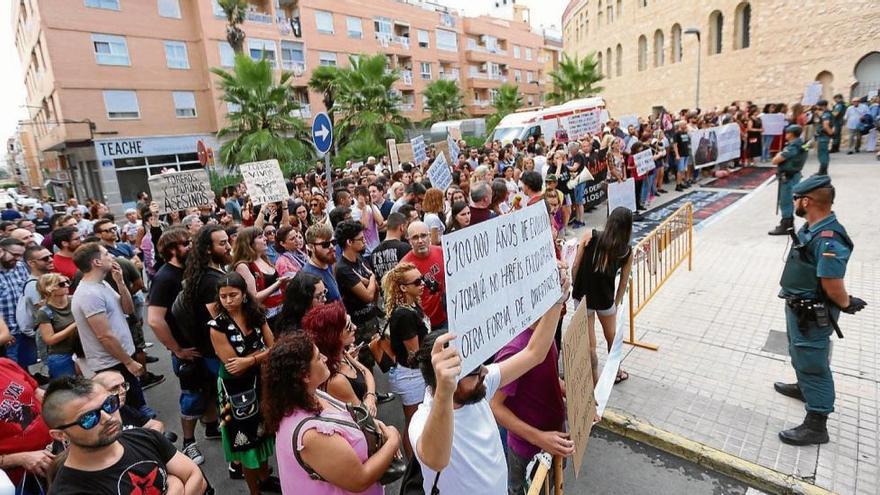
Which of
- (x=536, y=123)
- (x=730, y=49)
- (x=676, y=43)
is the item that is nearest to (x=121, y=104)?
(x=536, y=123)

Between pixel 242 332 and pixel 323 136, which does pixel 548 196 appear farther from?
pixel 242 332

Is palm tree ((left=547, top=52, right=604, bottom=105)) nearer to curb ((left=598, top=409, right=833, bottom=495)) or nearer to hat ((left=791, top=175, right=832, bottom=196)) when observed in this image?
hat ((left=791, top=175, right=832, bottom=196))

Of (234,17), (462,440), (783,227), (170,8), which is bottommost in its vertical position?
(783,227)

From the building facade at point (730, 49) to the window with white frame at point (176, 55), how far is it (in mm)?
27779

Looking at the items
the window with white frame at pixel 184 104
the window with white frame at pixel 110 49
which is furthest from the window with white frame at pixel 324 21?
the window with white frame at pixel 110 49

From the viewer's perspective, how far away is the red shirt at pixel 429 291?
428 cm

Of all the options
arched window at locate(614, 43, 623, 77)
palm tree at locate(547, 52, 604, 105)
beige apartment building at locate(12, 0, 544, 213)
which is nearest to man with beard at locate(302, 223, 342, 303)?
beige apartment building at locate(12, 0, 544, 213)

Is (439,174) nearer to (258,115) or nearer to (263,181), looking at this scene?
(263,181)

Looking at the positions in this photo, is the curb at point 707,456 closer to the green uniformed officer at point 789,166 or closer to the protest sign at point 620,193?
the protest sign at point 620,193

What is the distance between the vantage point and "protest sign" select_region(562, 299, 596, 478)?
2.33 metres

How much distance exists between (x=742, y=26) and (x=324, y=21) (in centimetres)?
2742

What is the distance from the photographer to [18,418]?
9.20ft

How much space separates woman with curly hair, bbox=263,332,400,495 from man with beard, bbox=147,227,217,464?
2.11 m

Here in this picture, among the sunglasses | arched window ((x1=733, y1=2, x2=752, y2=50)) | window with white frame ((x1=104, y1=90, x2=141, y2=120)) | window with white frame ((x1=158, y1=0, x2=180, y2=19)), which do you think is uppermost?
window with white frame ((x1=158, y1=0, x2=180, y2=19))
